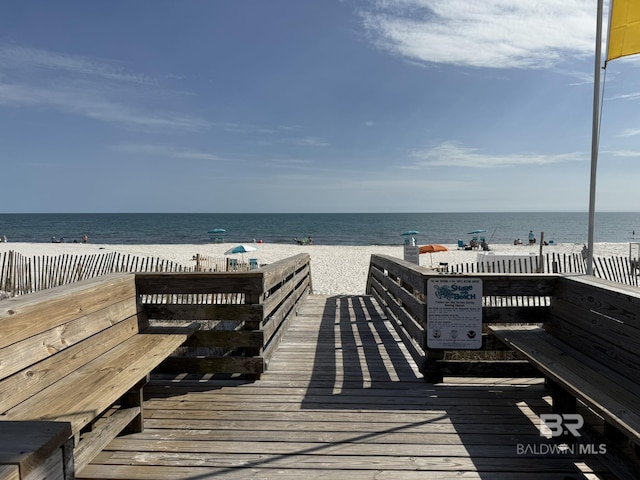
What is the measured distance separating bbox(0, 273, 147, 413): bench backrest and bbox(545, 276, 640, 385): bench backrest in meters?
3.67

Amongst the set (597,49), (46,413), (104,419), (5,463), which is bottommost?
(104,419)

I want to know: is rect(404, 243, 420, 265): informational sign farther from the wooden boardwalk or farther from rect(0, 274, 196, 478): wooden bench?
rect(0, 274, 196, 478): wooden bench

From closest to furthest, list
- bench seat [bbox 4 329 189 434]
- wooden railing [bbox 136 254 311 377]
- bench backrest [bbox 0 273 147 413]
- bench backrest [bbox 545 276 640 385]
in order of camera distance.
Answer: bench seat [bbox 4 329 189 434]
bench backrest [bbox 0 273 147 413]
bench backrest [bbox 545 276 640 385]
wooden railing [bbox 136 254 311 377]

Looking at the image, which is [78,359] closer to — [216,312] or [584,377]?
[216,312]

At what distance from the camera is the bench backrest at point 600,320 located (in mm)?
2639

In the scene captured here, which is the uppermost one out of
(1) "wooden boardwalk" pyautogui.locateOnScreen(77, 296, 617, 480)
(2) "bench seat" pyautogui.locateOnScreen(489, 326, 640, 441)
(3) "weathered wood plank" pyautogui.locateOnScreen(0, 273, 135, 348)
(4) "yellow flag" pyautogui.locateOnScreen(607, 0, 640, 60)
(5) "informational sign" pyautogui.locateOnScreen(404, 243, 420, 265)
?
(4) "yellow flag" pyautogui.locateOnScreen(607, 0, 640, 60)

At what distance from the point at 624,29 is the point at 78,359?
22.4ft

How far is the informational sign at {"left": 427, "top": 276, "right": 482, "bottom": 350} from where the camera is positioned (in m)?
3.79

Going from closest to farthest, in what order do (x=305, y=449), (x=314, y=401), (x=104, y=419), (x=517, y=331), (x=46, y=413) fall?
(x=46, y=413), (x=305, y=449), (x=104, y=419), (x=314, y=401), (x=517, y=331)

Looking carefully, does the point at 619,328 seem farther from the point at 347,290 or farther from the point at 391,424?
the point at 347,290

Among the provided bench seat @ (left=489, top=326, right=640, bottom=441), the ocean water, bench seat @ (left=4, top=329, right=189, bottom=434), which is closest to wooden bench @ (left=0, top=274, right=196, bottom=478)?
bench seat @ (left=4, top=329, right=189, bottom=434)

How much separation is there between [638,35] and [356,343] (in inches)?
203

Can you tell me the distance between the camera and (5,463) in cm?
127

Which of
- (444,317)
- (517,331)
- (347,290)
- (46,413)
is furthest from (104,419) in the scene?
(347,290)
